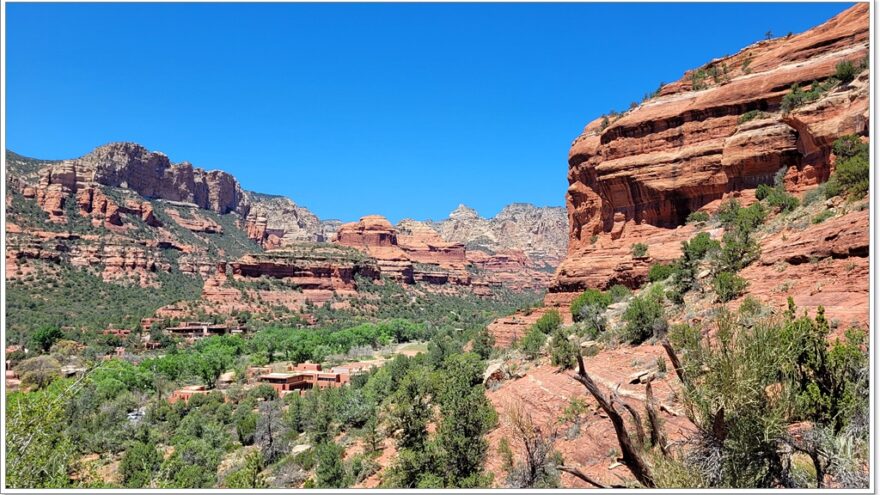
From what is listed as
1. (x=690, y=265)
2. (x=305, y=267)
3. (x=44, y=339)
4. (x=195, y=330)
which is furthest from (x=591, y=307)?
(x=305, y=267)

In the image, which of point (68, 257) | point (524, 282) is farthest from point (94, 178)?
point (524, 282)

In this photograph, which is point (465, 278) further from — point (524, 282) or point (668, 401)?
point (668, 401)

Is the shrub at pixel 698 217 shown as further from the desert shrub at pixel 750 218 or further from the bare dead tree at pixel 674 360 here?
the bare dead tree at pixel 674 360

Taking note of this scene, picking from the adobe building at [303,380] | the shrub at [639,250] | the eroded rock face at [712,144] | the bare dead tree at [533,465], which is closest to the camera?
the bare dead tree at [533,465]

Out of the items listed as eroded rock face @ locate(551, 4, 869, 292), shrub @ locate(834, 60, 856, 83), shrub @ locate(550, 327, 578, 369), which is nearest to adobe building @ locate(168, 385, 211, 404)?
eroded rock face @ locate(551, 4, 869, 292)

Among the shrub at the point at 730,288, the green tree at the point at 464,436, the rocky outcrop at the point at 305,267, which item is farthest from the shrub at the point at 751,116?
the rocky outcrop at the point at 305,267
